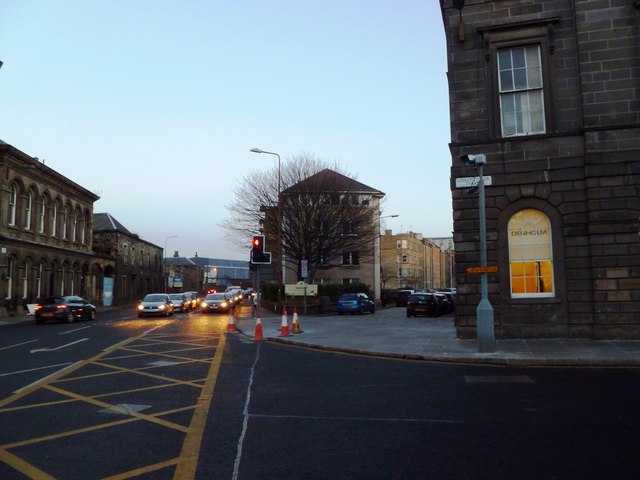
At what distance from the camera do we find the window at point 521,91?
1488cm

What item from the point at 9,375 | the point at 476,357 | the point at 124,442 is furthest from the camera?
the point at 476,357

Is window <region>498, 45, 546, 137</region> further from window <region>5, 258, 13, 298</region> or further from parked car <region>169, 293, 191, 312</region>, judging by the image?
window <region>5, 258, 13, 298</region>

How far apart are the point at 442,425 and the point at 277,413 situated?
211 cm

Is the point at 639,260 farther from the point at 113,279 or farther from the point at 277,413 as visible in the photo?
the point at 113,279

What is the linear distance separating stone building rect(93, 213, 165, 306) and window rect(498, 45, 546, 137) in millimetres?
44232

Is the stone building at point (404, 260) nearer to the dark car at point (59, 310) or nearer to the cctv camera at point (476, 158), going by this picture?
the dark car at point (59, 310)

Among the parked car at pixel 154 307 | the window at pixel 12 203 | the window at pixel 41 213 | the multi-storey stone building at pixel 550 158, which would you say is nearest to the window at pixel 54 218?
the window at pixel 41 213

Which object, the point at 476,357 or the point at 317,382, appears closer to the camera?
the point at 317,382

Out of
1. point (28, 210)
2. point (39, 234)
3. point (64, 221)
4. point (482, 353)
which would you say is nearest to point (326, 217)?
point (39, 234)

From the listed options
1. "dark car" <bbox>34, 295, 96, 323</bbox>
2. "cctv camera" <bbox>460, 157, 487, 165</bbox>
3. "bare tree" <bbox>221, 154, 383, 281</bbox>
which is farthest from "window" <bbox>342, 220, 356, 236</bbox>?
"cctv camera" <bbox>460, 157, 487, 165</bbox>

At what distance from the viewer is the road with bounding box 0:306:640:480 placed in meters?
4.68

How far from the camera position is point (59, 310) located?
26719 mm

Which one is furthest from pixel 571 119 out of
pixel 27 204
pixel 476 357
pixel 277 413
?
pixel 27 204

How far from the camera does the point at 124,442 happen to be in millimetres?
5410
